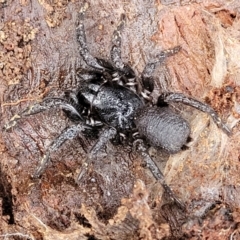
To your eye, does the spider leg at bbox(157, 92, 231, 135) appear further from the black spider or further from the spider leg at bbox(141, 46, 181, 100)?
the spider leg at bbox(141, 46, 181, 100)

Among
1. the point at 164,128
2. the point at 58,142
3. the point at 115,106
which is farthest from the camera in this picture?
the point at 115,106

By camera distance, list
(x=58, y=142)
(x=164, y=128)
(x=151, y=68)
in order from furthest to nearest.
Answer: (x=151, y=68)
(x=58, y=142)
(x=164, y=128)

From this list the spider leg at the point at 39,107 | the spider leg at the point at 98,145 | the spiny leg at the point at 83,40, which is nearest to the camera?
the spider leg at the point at 98,145

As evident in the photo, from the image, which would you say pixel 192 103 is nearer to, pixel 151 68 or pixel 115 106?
pixel 151 68

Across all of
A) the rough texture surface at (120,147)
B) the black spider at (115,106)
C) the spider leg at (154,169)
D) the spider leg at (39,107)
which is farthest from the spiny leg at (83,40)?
the spider leg at (154,169)

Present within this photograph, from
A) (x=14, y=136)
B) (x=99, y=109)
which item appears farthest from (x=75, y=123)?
(x=14, y=136)

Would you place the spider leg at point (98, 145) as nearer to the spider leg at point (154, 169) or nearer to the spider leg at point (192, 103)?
the spider leg at point (154, 169)

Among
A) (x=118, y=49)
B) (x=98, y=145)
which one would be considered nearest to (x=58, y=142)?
(x=98, y=145)

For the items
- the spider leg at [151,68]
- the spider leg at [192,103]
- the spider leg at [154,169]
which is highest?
the spider leg at [151,68]
